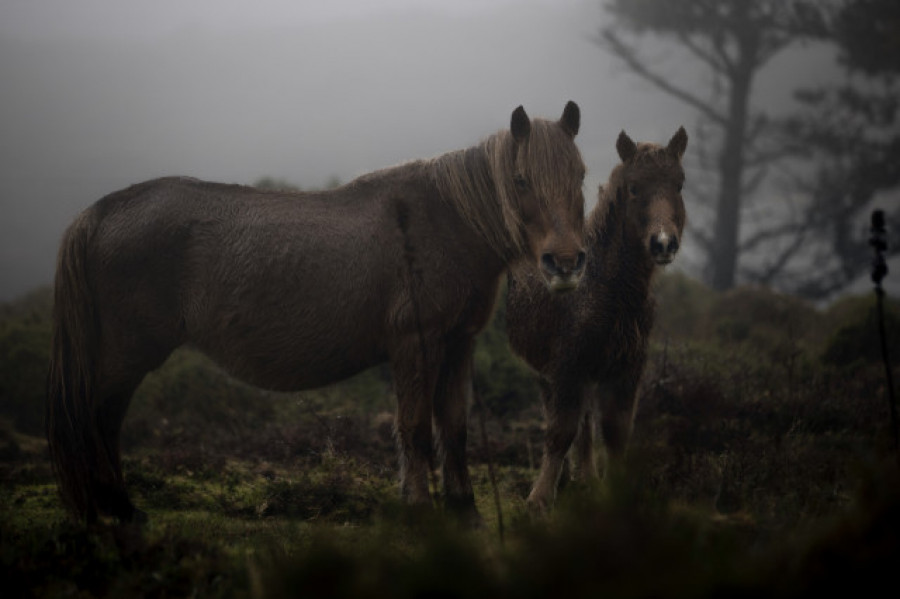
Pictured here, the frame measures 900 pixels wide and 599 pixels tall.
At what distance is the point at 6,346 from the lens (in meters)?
9.80

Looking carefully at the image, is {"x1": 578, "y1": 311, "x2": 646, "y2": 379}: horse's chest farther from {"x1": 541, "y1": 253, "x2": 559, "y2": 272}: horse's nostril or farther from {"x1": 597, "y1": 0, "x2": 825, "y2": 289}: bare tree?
{"x1": 597, "y1": 0, "x2": 825, "y2": 289}: bare tree

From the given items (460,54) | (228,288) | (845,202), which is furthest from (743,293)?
(460,54)

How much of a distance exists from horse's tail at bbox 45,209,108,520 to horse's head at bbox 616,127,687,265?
4.03 m

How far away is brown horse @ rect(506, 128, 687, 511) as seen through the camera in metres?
5.16

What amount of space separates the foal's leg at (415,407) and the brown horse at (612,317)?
2.96ft

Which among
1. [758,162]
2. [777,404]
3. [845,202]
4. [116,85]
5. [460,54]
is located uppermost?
[460,54]

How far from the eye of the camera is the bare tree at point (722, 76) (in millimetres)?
17750

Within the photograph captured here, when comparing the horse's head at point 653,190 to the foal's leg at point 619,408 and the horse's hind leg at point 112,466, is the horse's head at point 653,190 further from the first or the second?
the horse's hind leg at point 112,466

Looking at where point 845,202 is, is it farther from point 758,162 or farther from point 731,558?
point 731,558

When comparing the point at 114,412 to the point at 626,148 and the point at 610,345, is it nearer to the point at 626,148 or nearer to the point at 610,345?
the point at 610,345

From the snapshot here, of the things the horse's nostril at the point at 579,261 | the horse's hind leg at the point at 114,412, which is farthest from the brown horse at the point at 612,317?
the horse's hind leg at the point at 114,412

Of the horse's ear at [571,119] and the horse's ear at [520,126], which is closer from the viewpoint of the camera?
the horse's ear at [520,126]

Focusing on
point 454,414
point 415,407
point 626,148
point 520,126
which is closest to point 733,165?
point 626,148

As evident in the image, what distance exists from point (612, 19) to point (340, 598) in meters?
20.1
